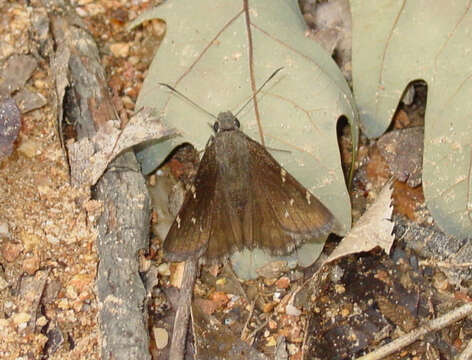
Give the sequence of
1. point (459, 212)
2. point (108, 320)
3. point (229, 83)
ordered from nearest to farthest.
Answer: point (108, 320) → point (459, 212) → point (229, 83)

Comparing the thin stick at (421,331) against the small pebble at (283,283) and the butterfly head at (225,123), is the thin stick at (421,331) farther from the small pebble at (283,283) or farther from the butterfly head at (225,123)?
the butterfly head at (225,123)

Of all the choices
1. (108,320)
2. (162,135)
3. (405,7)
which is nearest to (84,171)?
(162,135)

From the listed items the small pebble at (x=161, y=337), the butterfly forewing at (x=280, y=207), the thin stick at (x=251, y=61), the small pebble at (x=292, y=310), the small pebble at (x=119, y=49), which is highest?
the small pebble at (x=119, y=49)

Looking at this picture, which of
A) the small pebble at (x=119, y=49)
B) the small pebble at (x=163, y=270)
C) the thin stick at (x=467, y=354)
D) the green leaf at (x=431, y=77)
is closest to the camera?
the thin stick at (x=467, y=354)

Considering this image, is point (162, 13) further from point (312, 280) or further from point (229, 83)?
point (312, 280)

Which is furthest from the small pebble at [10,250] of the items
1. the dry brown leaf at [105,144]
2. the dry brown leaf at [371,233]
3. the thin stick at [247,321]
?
the dry brown leaf at [371,233]

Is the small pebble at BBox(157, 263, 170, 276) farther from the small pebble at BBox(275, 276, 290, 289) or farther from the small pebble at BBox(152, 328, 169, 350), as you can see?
the small pebble at BBox(275, 276, 290, 289)
